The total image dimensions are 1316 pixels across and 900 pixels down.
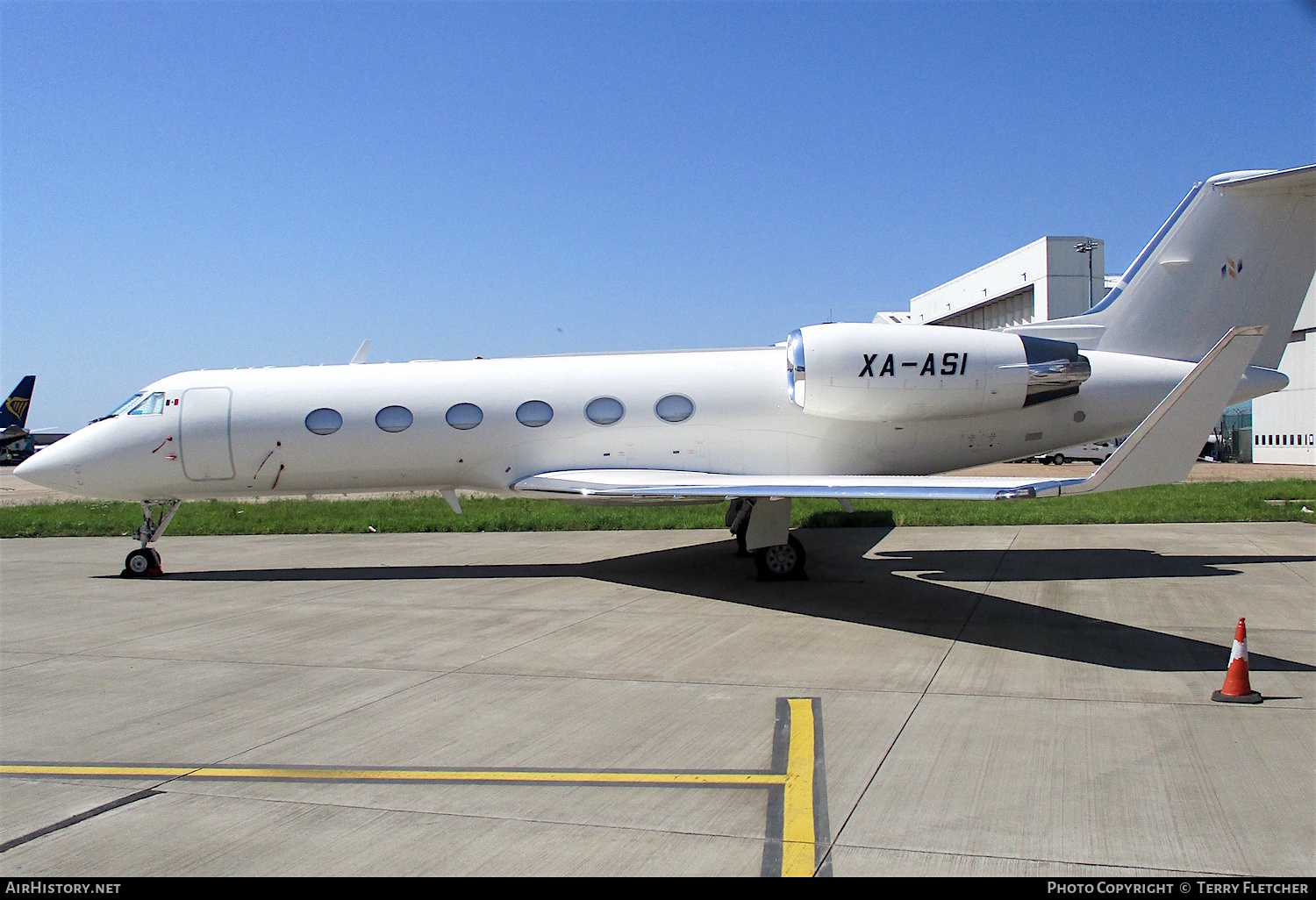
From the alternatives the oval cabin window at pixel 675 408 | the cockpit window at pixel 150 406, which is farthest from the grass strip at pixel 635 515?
the cockpit window at pixel 150 406

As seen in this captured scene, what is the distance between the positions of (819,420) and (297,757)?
28.1 ft

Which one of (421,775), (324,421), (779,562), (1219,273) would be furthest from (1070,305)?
(421,775)

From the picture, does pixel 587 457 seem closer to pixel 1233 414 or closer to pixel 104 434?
pixel 104 434

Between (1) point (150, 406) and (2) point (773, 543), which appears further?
(1) point (150, 406)

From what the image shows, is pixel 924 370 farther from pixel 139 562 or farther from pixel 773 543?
pixel 139 562

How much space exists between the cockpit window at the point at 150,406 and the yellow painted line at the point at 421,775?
8.74m

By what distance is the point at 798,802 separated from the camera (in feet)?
15.8

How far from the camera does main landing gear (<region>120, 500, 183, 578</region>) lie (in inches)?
543

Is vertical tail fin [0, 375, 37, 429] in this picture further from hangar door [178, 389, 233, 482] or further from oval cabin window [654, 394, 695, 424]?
oval cabin window [654, 394, 695, 424]

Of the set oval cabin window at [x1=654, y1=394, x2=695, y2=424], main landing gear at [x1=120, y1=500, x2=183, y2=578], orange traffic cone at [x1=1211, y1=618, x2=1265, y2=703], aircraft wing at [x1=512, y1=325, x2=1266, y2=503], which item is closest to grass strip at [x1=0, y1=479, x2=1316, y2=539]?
oval cabin window at [x1=654, y1=394, x2=695, y2=424]

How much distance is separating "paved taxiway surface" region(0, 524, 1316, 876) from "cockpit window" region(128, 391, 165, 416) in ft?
8.40

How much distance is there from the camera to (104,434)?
43.7 ft

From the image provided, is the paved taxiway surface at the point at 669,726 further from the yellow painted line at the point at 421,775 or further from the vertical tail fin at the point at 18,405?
the vertical tail fin at the point at 18,405

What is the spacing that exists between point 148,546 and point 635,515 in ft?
32.0
